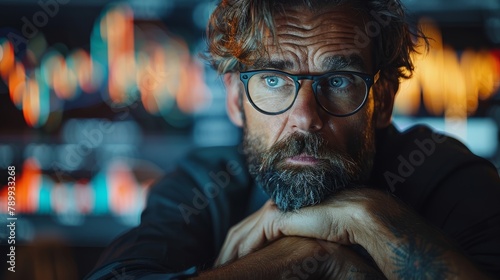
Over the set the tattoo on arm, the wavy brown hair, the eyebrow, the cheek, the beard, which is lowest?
the tattoo on arm

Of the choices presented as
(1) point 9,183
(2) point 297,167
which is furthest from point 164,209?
(1) point 9,183

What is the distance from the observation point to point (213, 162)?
61.7 inches

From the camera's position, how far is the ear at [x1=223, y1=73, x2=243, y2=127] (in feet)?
4.72

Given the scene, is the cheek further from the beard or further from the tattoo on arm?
the tattoo on arm

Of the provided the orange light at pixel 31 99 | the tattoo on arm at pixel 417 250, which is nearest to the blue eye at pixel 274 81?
the tattoo on arm at pixel 417 250

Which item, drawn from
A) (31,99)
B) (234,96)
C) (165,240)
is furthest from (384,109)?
(31,99)

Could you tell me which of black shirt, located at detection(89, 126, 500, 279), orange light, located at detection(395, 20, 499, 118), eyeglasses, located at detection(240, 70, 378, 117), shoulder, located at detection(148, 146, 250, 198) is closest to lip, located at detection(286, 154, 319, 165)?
eyeglasses, located at detection(240, 70, 378, 117)

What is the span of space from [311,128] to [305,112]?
3cm

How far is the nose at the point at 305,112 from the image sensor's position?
3.73ft

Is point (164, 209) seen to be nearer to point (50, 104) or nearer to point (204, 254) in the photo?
point (204, 254)

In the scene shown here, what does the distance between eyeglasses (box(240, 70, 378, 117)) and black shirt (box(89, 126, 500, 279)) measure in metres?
0.22

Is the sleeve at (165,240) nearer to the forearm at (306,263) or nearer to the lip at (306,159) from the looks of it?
the forearm at (306,263)

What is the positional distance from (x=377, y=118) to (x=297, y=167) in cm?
32

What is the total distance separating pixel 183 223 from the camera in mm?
1356
